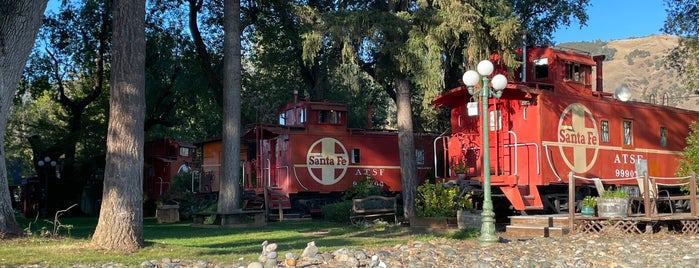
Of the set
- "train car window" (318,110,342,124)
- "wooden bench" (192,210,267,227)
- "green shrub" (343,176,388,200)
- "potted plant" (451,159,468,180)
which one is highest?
"train car window" (318,110,342,124)

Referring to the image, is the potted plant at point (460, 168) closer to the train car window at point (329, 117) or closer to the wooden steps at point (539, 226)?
the wooden steps at point (539, 226)

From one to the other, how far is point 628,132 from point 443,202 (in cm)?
677

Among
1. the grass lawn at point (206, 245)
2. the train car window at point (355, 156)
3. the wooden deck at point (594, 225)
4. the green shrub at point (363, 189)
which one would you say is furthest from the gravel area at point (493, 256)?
the train car window at point (355, 156)

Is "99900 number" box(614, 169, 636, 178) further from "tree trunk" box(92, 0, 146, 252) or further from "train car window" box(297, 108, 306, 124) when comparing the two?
"tree trunk" box(92, 0, 146, 252)

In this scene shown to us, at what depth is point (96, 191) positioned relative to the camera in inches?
1417

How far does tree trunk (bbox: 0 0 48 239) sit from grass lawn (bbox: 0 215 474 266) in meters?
0.61

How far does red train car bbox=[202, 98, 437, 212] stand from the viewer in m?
25.7

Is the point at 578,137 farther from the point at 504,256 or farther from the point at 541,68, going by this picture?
the point at 504,256

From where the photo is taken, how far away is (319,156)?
85.5 ft

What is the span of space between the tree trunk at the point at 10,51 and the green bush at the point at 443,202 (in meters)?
10.2

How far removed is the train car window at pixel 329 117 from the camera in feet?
86.4

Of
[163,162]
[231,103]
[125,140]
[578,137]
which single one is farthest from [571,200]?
[163,162]

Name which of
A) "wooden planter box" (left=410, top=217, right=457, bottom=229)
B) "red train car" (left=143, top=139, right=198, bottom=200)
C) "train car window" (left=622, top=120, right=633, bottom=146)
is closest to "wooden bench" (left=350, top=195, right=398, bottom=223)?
"wooden planter box" (left=410, top=217, right=457, bottom=229)

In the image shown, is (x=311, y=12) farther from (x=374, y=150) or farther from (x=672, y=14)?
(x=672, y=14)
